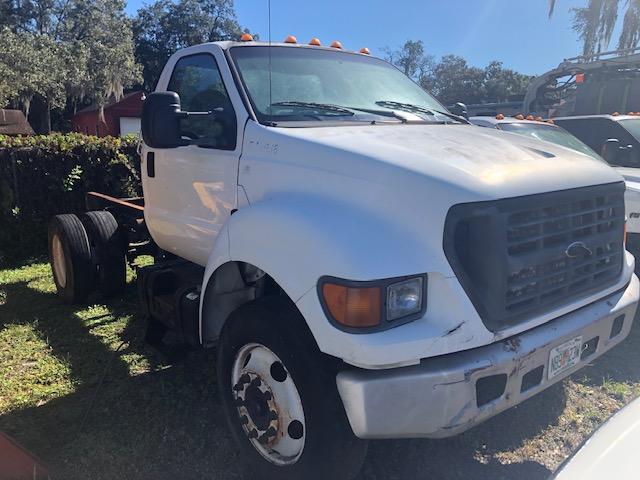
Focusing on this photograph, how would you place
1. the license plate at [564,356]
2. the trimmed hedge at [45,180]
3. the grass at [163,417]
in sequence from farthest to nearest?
the trimmed hedge at [45,180] → the grass at [163,417] → the license plate at [564,356]

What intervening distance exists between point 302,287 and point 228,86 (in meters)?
1.61

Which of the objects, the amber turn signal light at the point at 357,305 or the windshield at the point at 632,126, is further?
the windshield at the point at 632,126

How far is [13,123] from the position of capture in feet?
98.6

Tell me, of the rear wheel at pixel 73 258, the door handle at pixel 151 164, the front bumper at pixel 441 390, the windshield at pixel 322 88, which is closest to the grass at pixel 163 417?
the rear wheel at pixel 73 258

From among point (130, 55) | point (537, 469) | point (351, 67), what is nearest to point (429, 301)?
point (537, 469)

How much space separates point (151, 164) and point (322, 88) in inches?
59.1

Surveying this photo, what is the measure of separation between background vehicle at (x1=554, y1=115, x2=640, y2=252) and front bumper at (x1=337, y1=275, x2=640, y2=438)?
3886 millimetres

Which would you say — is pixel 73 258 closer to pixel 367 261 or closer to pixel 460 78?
pixel 367 261

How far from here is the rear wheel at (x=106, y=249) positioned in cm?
581

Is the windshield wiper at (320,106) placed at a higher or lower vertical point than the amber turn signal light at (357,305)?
higher

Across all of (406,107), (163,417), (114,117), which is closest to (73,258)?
(163,417)

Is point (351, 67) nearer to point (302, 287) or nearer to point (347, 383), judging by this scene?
point (302, 287)

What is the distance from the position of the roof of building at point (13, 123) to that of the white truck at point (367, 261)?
28.4 meters

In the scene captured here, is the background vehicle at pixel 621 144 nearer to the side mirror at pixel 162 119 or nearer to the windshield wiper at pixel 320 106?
the windshield wiper at pixel 320 106
